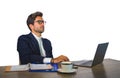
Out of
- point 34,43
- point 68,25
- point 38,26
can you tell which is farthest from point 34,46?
point 68,25

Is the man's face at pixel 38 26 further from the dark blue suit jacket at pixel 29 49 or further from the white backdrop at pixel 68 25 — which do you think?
the white backdrop at pixel 68 25

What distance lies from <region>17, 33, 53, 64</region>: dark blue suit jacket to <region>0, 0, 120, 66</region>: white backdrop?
0.82 m

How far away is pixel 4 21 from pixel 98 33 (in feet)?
5.20

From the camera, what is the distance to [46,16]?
140 inches

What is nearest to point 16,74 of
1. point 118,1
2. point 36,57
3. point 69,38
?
point 36,57

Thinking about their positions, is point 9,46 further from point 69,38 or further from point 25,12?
point 69,38

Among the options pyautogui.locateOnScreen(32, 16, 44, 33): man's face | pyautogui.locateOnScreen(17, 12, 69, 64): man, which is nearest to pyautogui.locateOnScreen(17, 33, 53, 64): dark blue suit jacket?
pyautogui.locateOnScreen(17, 12, 69, 64): man

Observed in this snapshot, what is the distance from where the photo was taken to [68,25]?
3.63 m

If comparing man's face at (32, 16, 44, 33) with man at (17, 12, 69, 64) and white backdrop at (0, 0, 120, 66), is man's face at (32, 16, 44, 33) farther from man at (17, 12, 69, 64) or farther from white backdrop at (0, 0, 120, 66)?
white backdrop at (0, 0, 120, 66)

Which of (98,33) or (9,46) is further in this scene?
(98,33)

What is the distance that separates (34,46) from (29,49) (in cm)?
12

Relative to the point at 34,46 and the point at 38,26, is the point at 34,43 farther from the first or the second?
the point at 38,26

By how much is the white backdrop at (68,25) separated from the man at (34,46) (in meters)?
0.76

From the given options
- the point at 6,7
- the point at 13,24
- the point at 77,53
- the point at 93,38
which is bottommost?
the point at 77,53
